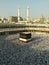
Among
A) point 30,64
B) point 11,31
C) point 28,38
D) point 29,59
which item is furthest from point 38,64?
point 11,31

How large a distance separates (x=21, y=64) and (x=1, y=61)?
1.65 m

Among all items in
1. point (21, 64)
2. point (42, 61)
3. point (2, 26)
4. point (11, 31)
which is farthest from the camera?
point (2, 26)

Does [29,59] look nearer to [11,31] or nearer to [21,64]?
[21,64]

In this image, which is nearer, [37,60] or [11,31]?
[37,60]

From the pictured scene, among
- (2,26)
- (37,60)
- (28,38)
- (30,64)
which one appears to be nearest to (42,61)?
(37,60)

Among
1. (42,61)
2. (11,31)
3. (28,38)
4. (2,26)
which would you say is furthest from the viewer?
(2,26)

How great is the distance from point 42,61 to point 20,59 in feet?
6.06

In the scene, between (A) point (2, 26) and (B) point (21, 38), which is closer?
(B) point (21, 38)

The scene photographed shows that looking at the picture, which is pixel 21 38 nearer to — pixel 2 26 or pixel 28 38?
pixel 28 38

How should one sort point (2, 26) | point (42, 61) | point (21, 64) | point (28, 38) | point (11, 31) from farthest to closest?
point (2, 26)
point (11, 31)
point (28, 38)
point (42, 61)
point (21, 64)

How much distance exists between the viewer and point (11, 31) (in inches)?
1280

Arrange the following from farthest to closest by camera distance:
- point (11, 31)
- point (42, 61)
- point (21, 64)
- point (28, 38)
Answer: point (11, 31) → point (28, 38) → point (42, 61) → point (21, 64)

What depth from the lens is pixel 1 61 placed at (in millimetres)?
12094

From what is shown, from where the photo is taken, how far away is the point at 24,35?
23781mm
